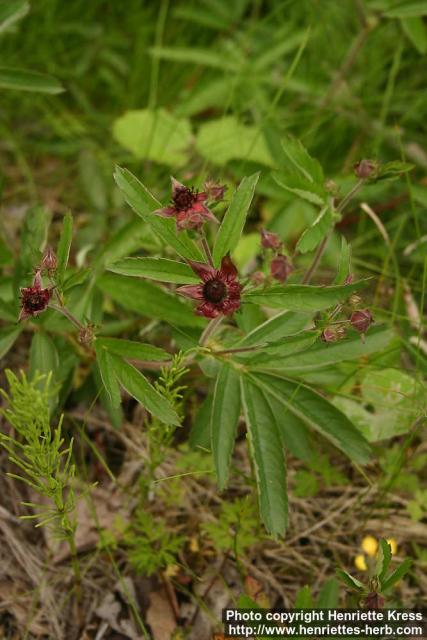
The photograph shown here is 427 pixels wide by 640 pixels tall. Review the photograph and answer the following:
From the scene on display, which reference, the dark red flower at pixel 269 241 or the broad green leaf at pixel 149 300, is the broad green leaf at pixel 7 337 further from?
the dark red flower at pixel 269 241

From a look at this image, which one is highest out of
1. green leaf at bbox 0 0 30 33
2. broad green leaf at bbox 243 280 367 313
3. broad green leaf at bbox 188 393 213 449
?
green leaf at bbox 0 0 30 33

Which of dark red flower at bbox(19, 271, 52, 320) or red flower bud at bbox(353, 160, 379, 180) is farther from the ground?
red flower bud at bbox(353, 160, 379, 180)

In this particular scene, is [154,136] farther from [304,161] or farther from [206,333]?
[206,333]

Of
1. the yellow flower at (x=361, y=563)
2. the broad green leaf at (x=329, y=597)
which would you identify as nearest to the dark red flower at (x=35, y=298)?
the broad green leaf at (x=329, y=597)

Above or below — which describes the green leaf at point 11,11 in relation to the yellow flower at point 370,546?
above

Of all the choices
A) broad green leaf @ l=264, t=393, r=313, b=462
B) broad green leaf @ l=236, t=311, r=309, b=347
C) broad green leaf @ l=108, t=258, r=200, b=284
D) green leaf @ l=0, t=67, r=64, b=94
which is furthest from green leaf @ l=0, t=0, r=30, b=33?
broad green leaf @ l=264, t=393, r=313, b=462

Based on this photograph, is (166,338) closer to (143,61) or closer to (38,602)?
(38,602)

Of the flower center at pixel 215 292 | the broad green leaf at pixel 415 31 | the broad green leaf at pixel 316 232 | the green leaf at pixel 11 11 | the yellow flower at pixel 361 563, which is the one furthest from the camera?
the broad green leaf at pixel 415 31

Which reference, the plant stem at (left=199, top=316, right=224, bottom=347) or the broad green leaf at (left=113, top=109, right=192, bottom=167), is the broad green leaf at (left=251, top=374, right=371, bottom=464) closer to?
the plant stem at (left=199, top=316, right=224, bottom=347)
